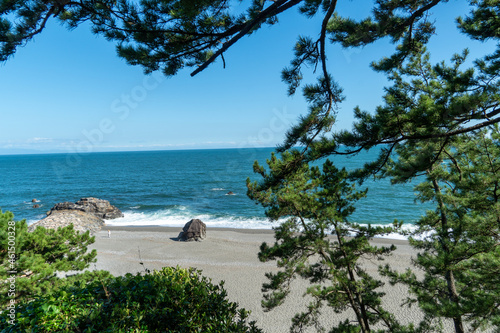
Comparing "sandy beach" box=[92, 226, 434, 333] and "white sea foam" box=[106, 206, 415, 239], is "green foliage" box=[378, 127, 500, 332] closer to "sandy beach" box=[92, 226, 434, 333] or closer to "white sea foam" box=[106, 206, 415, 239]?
"sandy beach" box=[92, 226, 434, 333]

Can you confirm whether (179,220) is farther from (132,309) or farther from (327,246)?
(132,309)

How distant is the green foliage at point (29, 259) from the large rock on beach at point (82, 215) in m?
17.2

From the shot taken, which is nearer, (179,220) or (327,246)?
(327,246)

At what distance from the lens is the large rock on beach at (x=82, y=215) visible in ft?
72.9

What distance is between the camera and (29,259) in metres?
5.32

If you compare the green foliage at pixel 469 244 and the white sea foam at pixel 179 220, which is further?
the white sea foam at pixel 179 220

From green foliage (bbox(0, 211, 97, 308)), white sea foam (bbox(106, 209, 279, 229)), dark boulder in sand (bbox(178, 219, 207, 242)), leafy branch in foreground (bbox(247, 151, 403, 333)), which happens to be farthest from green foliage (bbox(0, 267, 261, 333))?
white sea foam (bbox(106, 209, 279, 229))

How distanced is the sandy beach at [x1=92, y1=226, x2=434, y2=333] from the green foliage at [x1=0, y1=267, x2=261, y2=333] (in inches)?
253

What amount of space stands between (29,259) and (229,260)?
1092cm

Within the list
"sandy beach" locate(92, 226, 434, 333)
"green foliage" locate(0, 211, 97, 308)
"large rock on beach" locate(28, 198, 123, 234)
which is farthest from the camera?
"large rock on beach" locate(28, 198, 123, 234)

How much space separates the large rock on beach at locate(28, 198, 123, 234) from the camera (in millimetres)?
22219

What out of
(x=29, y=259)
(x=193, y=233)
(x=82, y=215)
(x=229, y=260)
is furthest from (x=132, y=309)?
(x=82, y=215)

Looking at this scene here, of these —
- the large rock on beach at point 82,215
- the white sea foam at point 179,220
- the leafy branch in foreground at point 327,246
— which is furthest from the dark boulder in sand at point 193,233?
the leafy branch in foreground at point 327,246

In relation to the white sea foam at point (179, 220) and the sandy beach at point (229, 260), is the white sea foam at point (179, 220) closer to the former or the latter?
the white sea foam at point (179, 220)
